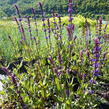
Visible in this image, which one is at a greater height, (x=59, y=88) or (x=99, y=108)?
(x=59, y=88)

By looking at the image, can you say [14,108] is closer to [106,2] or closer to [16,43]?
[16,43]

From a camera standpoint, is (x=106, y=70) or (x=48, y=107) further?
(x=106, y=70)

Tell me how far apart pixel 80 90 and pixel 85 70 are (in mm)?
1205

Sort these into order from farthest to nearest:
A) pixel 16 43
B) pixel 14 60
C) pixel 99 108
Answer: pixel 16 43 < pixel 14 60 < pixel 99 108

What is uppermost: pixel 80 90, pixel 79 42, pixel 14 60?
pixel 80 90

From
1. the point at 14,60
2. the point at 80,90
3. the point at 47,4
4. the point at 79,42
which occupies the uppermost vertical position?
the point at 80,90

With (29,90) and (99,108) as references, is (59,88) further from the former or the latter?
(99,108)

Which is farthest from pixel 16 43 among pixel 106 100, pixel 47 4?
pixel 47 4

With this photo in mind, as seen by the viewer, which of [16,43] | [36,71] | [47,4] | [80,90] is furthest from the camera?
[47,4]

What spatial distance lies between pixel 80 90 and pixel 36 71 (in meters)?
1.19

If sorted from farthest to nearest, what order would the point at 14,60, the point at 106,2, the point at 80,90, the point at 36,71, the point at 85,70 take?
the point at 106,2 → the point at 14,60 → the point at 85,70 → the point at 36,71 → the point at 80,90

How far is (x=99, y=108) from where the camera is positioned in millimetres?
3428

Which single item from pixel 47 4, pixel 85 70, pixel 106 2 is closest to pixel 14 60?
pixel 85 70

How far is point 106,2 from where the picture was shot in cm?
5141
